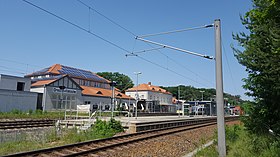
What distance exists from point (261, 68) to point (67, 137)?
35.1 ft

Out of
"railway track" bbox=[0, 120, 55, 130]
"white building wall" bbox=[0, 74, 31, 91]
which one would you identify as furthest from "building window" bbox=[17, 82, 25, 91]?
"railway track" bbox=[0, 120, 55, 130]

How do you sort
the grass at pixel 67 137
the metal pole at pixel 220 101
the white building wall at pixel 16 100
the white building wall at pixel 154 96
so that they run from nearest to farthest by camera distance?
1. the metal pole at pixel 220 101
2. the grass at pixel 67 137
3. the white building wall at pixel 16 100
4. the white building wall at pixel 154 96

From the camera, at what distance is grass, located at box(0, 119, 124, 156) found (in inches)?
460

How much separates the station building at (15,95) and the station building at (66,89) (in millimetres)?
2884

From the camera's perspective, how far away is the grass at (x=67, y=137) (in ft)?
38.4

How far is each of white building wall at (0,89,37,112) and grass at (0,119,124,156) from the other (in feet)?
91.9

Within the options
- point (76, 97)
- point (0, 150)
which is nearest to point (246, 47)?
point (0, 150)

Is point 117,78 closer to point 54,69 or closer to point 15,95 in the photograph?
point 54,69

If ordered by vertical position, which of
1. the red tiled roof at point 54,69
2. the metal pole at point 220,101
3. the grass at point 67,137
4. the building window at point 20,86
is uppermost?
the red tiled roof at point 54,69

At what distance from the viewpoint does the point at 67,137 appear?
14.8 metres

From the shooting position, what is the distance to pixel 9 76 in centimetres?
4472

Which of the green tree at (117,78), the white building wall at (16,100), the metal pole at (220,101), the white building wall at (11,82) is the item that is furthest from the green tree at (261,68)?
the green tree at (117,78)

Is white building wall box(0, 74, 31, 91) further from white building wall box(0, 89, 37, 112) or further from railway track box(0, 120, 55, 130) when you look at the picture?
railway track box(0, 120, 55, 130)

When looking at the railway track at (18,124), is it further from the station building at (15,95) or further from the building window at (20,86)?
the building window at (20,86)
